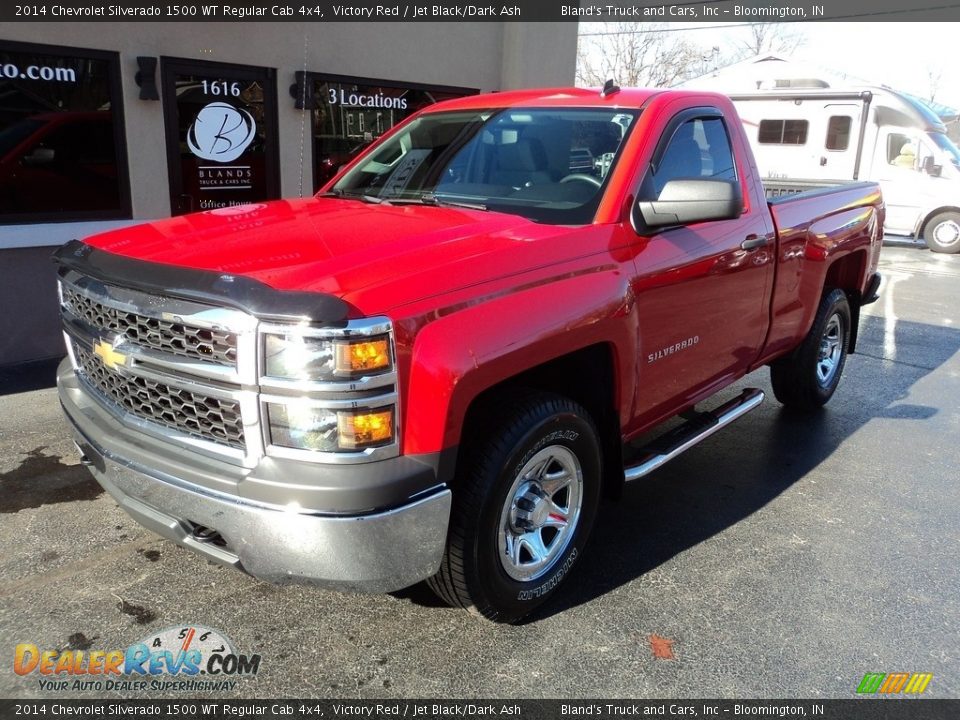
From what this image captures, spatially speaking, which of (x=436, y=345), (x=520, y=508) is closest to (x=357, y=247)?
(x=436, y=345)

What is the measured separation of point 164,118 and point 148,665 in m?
5.31

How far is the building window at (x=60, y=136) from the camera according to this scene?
6.01m

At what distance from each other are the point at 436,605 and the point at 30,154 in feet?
17.0

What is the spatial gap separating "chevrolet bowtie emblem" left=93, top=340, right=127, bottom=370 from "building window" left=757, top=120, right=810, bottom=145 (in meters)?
15.3

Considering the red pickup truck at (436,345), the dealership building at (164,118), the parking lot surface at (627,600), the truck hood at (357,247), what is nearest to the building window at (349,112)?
the dealership building at (164,118)

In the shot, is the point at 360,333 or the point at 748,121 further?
the point at 748,121

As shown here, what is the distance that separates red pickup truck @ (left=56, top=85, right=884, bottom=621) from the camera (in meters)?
2.30

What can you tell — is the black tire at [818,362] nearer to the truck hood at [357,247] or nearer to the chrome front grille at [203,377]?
the truck hood at [357,247]

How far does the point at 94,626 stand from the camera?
2.93m

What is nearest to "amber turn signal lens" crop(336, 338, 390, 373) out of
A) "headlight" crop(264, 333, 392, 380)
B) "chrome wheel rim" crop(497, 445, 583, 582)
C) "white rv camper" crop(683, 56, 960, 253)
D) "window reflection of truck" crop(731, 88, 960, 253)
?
"headlight" crop(264, 333, 392, 380)

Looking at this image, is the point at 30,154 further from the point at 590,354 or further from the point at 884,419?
the point at 884,419

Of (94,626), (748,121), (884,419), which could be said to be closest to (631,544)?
(94,626)

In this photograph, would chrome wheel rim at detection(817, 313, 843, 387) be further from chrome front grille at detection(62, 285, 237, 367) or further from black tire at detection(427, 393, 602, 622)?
chrome front grille at detection(62, 285, 237, 367)

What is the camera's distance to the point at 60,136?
20.4 feet
